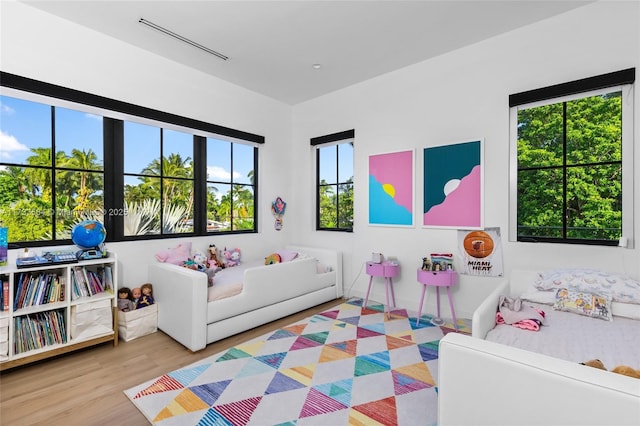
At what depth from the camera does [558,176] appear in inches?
106

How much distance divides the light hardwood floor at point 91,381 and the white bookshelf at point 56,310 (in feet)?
0.40

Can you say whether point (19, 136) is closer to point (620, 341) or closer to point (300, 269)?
point (300, 269)

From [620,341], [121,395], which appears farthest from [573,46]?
[121,395]

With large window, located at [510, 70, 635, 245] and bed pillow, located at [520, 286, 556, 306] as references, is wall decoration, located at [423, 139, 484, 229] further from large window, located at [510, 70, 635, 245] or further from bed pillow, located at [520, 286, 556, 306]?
bed pillow, located at [520, 286, 556, 306]

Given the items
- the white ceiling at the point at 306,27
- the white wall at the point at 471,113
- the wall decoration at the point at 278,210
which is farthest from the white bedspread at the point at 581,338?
the wall decoration at the point at 278,210

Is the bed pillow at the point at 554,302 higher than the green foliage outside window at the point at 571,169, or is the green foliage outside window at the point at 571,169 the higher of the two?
the green foliage outside window at the point at 571,169

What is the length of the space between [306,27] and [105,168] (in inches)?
90.8

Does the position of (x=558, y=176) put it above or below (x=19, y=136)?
below

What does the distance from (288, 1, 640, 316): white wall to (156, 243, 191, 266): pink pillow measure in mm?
1860

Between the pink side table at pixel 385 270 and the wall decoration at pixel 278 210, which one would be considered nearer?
the pink side table at pixel 385 270

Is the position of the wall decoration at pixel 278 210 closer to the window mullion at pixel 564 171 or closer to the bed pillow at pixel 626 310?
the window mullion at pixel 564 171

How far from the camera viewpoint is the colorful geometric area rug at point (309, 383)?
1.70 m

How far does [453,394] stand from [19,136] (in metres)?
3.52

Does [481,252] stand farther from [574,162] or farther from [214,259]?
[214,259]
